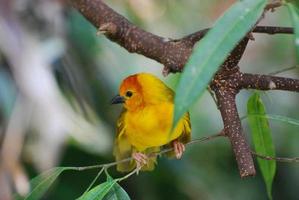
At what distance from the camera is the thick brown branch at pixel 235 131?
1010 millimetres

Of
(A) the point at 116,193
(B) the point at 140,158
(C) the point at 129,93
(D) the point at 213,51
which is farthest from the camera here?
(C) the point at 129,93

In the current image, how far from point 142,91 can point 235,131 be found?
26.1 inches

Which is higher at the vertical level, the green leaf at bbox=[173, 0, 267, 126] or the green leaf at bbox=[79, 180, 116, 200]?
the green leaf at bbox=[173, 0, 267, 126]

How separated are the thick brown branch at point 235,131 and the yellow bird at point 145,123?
1.34 ft

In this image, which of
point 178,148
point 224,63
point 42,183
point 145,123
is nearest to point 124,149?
point 145,123

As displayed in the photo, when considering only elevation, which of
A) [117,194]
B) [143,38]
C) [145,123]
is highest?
[143,38]

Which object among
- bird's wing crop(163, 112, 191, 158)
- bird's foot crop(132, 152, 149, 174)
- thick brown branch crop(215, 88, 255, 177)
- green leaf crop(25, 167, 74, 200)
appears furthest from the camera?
bird's wing crop(163, 112, 191, 158)

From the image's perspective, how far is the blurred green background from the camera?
3.79 feet

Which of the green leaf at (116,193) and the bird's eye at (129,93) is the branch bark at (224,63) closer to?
the green leaf at (116,193)

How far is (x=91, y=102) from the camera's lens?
188cm

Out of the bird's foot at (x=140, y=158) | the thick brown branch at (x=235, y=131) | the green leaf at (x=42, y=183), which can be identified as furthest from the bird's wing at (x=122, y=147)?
the thick brown branch at (x=235, y=131)

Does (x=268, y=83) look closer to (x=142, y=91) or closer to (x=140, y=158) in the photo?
(x=140, y=158)

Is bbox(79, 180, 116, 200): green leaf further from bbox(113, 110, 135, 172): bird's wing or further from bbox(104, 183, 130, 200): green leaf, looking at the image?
bbox(113, 110, 135, 172): bird's wing

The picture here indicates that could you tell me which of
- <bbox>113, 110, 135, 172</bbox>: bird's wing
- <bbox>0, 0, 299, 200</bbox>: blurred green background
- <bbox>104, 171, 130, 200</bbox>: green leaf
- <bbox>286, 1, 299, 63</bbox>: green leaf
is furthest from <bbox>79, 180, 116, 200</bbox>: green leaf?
<bbox>113, 110, 135, 172</bbox>: bird's wing
